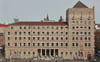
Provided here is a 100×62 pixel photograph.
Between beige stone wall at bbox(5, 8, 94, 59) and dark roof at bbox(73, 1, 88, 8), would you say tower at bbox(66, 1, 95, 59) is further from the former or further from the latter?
dark roof at bbox(73, 1, 88, 8)

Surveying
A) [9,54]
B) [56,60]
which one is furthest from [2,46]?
[56,60]

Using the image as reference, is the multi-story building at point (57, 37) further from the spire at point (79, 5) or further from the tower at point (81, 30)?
the spire at point (79, 5)

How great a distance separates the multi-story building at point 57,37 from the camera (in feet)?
375

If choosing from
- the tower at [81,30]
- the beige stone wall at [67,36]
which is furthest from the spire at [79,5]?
the beige stone wall at [67,36]

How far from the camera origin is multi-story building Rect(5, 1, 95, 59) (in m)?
114

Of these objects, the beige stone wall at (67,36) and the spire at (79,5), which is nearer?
the beige stone wall at (67,36)

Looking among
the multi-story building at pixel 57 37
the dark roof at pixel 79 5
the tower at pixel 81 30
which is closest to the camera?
the tower at pixel 81 30

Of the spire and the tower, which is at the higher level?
the spire

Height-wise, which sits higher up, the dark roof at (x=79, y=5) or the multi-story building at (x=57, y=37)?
the dark roof at (x=79, y=5)

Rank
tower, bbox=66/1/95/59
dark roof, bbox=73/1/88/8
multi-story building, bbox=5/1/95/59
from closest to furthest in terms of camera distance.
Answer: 1. tower, bbox=66/1/95/59
2. multi-story building, bbox=5/1/95/59
3. dark roof, bbox=73/1/88/8

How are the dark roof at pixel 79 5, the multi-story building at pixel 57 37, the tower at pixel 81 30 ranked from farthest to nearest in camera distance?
the dark roof at pixel 79 5
the multi-story building at pixel 57 37
the tower at pixel 81 30

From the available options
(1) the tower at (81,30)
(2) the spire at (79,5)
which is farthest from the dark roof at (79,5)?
(1) the tower at (81,30)

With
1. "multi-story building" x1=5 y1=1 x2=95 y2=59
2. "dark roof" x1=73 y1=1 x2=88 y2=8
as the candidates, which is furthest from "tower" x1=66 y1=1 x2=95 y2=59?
"dark roof" x1=73 y1=1 x2=88 y2=8

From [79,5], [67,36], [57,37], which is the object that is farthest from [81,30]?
[79,5]
